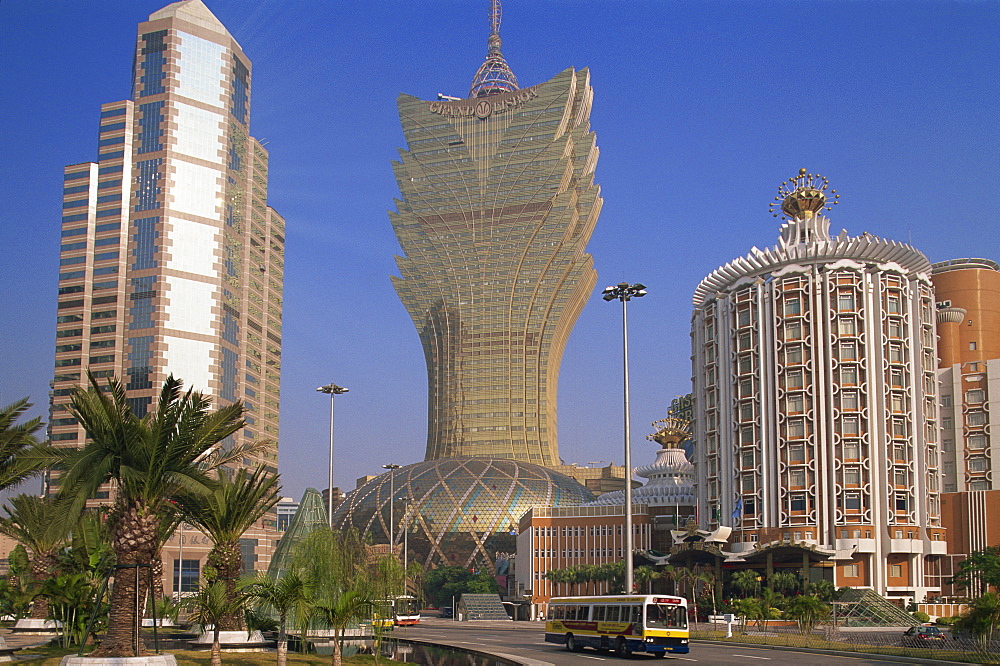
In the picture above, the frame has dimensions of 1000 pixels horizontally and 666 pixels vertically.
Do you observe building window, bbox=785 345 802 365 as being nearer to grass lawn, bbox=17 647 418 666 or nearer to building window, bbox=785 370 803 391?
building window, bbox=785 370 803 391

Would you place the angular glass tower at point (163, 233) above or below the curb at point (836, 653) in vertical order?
above

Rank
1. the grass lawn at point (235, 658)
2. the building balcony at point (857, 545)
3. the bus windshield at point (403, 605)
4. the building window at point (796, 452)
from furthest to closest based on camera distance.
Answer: the building window at point (796, 452) < the building balcony at point (857, 545) < the bus windshield at point (403, 605) < the grass lawn at point (235, 658)

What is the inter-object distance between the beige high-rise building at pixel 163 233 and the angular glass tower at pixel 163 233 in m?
0.14

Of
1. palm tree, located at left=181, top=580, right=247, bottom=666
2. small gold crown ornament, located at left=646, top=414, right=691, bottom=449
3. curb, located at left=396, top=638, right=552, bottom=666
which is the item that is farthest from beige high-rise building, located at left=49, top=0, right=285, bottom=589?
palm tree, located at left=181, top=580, right=247, bottom=666

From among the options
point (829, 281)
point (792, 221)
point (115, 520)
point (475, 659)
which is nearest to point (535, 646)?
point (475, 659)

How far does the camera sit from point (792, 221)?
107 metres

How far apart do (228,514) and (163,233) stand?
11050cm

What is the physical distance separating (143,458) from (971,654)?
3132cm

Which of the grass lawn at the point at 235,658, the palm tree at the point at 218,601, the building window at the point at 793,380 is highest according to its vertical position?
the building window at the point at 793,380

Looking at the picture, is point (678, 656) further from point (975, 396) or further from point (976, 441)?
point (975, 396)

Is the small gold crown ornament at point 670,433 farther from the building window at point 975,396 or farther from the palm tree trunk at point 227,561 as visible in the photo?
the palm tree trunk at point 227,561

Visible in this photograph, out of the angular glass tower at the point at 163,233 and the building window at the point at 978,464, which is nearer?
the building window at the point at 978,464

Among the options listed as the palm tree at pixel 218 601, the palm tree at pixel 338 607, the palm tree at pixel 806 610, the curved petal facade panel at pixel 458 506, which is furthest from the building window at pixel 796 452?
the palm tree at pixel 338 607

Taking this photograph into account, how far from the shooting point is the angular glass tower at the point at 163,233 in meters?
142
